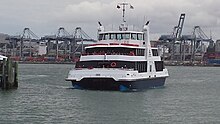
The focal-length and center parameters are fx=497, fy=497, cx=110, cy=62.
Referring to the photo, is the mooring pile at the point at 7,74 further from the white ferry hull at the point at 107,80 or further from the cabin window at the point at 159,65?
the cabin window at the point at 159,65

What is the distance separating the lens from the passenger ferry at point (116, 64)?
46625 millimetres

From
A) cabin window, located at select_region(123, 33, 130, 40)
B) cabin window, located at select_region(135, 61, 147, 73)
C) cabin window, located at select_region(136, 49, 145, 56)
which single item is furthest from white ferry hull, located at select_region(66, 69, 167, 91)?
cabin window, located at select_region(123, 33, 130, 40)

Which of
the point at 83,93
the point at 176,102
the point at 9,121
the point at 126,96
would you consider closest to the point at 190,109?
the point at 176,102

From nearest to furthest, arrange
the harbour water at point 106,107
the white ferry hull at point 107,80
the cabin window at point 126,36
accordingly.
A: the harbour water at point 106,107 < the white ferry hull at point 107,80 < the cabin window at point 126,36

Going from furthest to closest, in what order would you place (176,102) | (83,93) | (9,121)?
(83,93), (176,102), (9,121)

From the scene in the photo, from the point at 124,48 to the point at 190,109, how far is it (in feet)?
40.0

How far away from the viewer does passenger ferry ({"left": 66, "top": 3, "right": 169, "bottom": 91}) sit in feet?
153

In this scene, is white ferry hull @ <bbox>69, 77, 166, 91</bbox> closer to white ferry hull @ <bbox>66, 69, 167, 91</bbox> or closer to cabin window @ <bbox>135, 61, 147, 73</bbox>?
white ferry hull @ <bbox>66, 69, 167, 91</bbox>

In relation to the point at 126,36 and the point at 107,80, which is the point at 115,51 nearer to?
the point at 107,80

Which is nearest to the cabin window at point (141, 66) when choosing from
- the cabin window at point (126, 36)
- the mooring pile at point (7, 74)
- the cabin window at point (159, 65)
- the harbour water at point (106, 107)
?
the harbour water at point (106, 107)

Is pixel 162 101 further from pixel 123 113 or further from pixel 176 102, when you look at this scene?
pixel 123 113

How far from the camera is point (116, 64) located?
47.2m

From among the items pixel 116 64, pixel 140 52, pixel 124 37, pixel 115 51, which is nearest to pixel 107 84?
pixel 116 64

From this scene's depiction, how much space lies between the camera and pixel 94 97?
43.7 m
